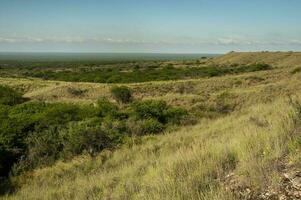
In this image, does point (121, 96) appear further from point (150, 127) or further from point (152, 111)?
point (150, 127)

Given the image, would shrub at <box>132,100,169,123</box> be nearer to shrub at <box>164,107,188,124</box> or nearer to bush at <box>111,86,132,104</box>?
shrub at <box>164,107,188,124</box>

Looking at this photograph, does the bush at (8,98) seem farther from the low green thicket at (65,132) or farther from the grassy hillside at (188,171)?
the grassy hillside at (188,171)

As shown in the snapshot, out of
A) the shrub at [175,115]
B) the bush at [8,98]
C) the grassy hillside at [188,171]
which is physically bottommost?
the bush at [8,98]

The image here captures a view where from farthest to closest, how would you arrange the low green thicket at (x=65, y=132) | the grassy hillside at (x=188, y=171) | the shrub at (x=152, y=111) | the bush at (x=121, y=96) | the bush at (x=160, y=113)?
the bush at (x=121, y=96), the shrub at (x=152, y=111), the bush at (x=160, y=113), the low green thicket at (x=65, y=132), the grassy hillside at (x=188, y=171)

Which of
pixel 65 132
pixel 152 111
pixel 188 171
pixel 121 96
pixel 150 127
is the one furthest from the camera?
pixel 121 96

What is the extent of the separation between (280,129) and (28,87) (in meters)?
34.7

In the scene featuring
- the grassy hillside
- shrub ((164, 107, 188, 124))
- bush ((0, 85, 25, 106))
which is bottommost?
bush ((0, 85, 25, 106))

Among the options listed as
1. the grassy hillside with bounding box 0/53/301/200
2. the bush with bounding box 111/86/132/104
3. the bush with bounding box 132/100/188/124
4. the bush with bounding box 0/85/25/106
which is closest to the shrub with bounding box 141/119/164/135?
the bush with bounding box 132/100/188/124

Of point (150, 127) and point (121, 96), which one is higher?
point (150, 127)

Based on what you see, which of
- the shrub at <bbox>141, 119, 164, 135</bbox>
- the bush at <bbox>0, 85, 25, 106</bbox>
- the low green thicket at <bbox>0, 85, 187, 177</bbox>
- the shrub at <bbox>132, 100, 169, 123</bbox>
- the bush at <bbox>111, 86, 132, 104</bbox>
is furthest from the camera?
the bush at <bbox>111, 86, 132, 104</bbox>

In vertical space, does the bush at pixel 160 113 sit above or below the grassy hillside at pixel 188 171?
below

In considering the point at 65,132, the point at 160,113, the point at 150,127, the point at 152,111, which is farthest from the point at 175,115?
the point at 65,132

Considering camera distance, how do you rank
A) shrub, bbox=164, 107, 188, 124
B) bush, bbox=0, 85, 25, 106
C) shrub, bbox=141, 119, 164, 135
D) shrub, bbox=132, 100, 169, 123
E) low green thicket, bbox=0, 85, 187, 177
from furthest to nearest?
1. bush, bbox=0, 85, 25, 106
2. shrub, bbox=132, 100, 169, 123
3. shrub, bbox=164, 107, 188, 124
4. shrub, bbox=141, 119, 164, 135
5. low green thicket, bbox=0, 85, 187, 177

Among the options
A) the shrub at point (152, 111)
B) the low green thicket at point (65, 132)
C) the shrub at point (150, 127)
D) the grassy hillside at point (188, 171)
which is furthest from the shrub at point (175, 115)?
the grassy hillside at point (188, 171)
